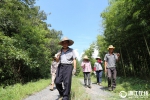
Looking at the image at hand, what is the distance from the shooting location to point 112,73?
803 cm

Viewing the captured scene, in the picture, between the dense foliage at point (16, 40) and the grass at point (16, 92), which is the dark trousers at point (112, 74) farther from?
the dense foliage at point (16, 40)

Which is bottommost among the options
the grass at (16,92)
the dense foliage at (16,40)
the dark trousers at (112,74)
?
the grass at (16,92)

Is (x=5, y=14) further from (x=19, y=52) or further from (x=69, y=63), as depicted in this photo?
(x=69, y=63)

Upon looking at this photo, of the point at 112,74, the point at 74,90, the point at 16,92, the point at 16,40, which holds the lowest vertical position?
the point at 16,92

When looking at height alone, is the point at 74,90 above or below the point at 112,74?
below

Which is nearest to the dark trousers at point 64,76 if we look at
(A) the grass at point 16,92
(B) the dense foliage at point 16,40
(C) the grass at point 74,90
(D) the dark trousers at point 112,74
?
(C) the grass at point 74,90

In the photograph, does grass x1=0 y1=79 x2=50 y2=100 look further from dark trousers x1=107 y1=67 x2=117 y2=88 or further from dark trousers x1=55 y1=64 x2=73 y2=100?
dark trousers x1=107 y1=67 x2=117 y2=88

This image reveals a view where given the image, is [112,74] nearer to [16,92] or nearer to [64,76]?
[64,76]

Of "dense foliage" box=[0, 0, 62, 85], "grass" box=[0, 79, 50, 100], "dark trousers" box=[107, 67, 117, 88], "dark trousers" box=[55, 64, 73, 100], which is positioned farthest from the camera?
"dense foliage" box=[0, 0, 62, 85]

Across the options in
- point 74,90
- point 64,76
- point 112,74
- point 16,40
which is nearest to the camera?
point 64,76

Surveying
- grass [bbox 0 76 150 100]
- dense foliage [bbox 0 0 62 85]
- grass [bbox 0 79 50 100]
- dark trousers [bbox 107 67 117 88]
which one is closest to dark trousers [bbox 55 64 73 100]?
grass [bbox 0 76 150 100]

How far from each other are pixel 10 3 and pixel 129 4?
295 inches

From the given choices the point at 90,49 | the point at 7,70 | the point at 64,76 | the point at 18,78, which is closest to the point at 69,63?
the point at 64,76

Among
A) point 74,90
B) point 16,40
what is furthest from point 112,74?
point 16,40
